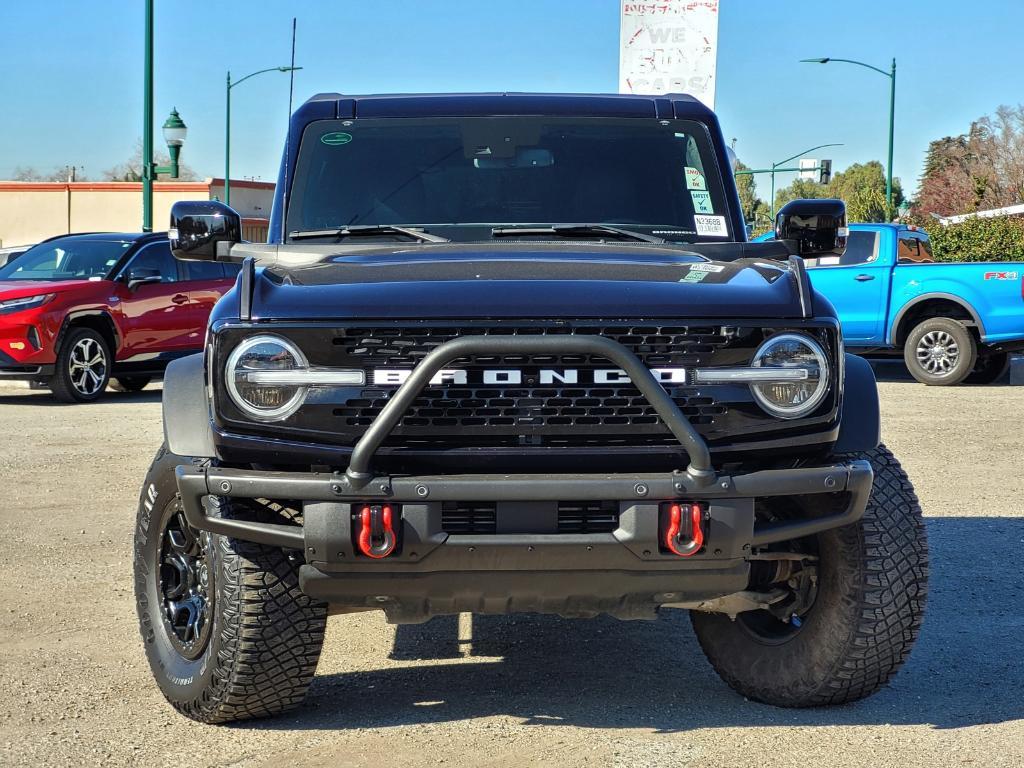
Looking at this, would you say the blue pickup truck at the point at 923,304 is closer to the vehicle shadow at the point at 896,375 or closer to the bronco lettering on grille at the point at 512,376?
the vehicle shadow at the point at 896,375

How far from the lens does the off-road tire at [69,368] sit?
13.4 metres

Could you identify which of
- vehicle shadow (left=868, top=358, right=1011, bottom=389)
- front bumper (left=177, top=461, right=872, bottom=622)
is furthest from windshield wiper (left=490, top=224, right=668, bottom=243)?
vehicle shadow (left=868, top=358, right=1011, bottom=389)

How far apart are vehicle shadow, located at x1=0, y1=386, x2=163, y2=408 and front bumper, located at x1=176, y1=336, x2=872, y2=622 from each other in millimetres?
10531

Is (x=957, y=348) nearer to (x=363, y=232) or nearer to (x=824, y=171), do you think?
(x=824, y=171)

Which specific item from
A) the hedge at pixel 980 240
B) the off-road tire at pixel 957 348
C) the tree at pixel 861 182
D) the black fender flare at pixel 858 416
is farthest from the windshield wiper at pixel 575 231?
A: the tree at pixel 861 182

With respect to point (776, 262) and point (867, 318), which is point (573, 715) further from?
point (867, 318)

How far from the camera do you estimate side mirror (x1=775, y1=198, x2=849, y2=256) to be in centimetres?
496

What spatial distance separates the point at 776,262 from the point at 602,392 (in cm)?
111

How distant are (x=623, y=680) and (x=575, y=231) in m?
1.55

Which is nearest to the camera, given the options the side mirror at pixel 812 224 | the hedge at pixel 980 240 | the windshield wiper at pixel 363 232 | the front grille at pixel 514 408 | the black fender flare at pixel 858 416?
the front grille at pixel 514 408

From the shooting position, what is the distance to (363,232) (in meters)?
4.92

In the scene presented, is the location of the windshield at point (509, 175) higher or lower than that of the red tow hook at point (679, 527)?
higher

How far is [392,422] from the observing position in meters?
3.42

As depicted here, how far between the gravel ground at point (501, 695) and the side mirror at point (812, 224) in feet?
4.97
